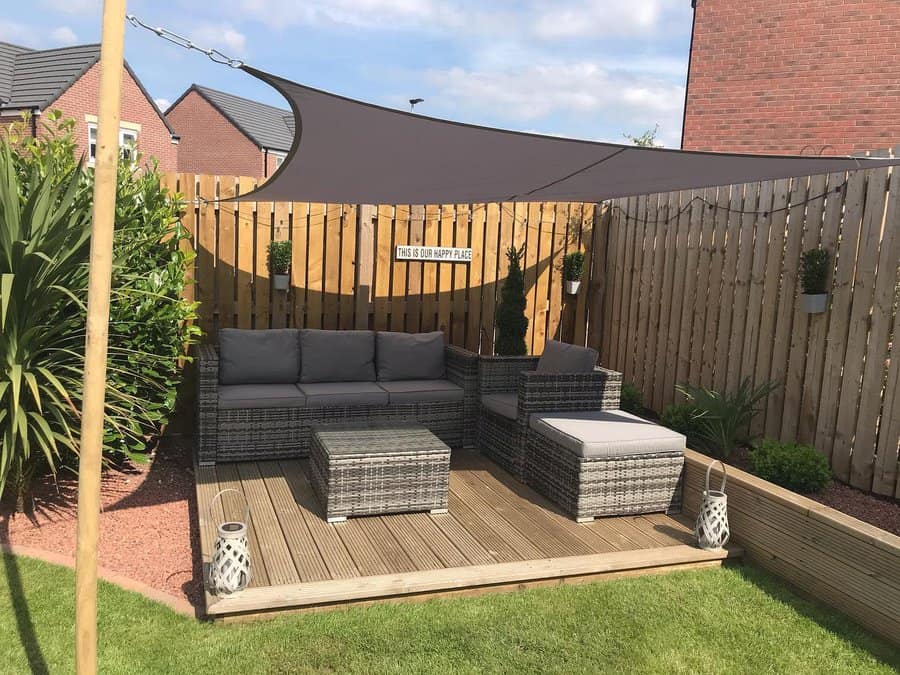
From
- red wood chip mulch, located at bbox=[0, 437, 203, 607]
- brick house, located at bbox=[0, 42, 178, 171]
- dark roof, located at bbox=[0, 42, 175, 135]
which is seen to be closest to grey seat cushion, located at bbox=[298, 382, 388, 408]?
red wood chip mulch, located at bbox=[0, 437, 203, 607]

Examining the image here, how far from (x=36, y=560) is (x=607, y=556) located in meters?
2.76

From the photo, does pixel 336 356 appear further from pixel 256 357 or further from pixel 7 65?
pixel 7 65

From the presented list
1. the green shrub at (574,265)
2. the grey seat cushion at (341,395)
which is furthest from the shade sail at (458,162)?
the green shrub at (574,265)

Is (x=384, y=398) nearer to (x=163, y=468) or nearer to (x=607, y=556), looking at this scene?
(x=163, y=468)

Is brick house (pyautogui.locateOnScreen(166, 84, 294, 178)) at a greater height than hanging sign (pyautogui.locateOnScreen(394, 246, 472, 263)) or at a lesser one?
greater

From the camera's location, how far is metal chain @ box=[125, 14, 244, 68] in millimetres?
2255

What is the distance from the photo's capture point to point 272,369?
203 inches

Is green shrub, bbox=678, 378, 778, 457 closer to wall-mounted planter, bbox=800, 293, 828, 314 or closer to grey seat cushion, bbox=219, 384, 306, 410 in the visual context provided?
wall-mounted planter, bbox=800, 293, 828, 314

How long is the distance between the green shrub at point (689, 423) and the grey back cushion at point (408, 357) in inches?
75.8

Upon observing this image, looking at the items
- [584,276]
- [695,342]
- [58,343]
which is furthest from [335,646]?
[584,276]

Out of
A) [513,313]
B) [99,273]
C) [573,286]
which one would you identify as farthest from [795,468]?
[99,273]

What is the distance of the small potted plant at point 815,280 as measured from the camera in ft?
13.4

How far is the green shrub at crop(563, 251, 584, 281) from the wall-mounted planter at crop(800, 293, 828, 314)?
101 inches

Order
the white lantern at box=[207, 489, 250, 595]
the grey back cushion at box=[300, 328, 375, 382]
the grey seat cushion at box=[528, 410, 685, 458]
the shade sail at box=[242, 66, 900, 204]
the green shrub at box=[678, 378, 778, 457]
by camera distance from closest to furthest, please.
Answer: the white lantern at box=[207, 489, 250, 595], the shade sail at box=[242, 66, 900, 204], the grey seat cushion at box=[528, 410, 685, 458], the green shrub at box=[678, 378, 778, 457], the grey back cushion at box=[300, 328, 375, 382]
